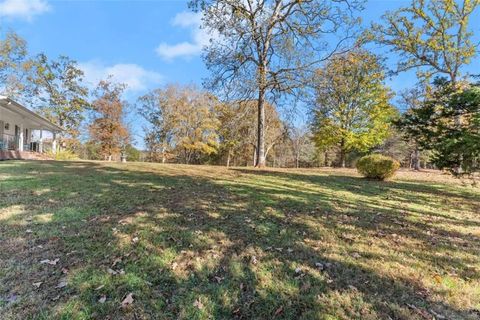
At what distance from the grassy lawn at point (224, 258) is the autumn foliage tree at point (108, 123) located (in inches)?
928

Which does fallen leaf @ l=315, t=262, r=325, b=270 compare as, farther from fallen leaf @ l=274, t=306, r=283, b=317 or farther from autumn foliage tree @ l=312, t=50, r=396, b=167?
autumn foliage tree @ l=312, t=50, r=396, b=167

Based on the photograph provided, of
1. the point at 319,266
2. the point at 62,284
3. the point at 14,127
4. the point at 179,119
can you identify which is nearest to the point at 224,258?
the point at 319,266

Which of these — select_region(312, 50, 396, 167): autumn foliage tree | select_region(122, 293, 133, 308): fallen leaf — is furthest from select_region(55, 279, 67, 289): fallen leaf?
select_region(312, 50, 396, 167): autumn foliage tree

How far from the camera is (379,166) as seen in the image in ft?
35.6

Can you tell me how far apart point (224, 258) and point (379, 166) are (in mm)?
9498

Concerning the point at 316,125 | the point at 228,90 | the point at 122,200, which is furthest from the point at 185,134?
the point at 122,200

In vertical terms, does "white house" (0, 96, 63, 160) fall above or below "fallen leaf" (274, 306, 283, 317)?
above

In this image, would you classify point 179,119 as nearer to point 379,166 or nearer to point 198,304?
point 379,166

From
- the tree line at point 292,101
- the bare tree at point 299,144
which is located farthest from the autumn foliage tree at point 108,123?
the bare tree at point 299,144

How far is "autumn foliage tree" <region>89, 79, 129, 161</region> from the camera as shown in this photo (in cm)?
2741

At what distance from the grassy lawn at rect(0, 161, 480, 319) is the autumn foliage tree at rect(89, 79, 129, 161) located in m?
23.6

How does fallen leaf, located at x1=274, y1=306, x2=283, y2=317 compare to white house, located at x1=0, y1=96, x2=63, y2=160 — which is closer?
fallen leaf, located at x1=274, y1=306, x2=283, y2=317

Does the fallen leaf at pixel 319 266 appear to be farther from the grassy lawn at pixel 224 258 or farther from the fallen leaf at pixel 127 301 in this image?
the fallen leaf at pixel 127 301

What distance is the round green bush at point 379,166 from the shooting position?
1074cm
